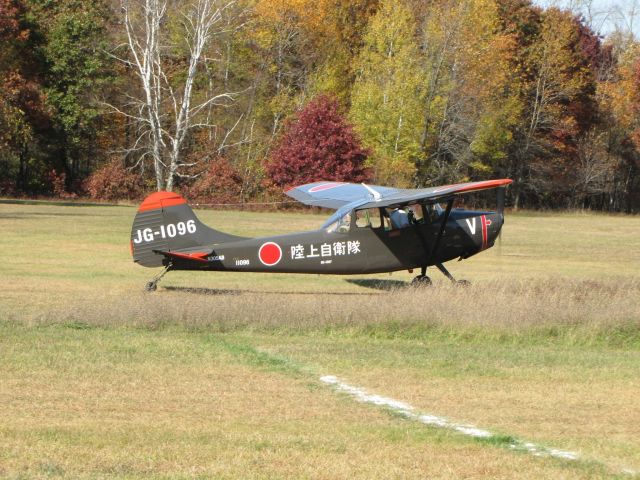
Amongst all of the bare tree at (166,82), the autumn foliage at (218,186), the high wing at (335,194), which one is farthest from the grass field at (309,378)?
the autumn foliage at (218,186)

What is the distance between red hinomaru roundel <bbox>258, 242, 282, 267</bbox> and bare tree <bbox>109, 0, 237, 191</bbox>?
31.4 metres

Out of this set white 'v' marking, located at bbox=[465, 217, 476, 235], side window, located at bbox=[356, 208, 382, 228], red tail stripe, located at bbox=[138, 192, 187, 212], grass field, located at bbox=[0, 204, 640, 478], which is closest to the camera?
grass field, located at bbox=[0, 204, 640, 478]

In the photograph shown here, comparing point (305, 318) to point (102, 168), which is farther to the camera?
point (102, 168)

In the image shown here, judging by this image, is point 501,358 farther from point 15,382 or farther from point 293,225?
point 293,225

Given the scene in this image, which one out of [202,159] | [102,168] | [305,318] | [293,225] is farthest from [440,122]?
[305,318]

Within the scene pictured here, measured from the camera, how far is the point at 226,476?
6871 mm

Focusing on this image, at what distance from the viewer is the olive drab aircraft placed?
18.4 m

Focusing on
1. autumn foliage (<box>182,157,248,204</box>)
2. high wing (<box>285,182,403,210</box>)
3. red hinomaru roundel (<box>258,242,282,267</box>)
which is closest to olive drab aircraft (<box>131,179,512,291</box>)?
red hinomaru roundel (<box>258,242,282,267</box>)

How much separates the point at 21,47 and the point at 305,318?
44045mm

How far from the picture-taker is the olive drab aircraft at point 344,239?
18.4m

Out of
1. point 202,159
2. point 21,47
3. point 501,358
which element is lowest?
point 501,358

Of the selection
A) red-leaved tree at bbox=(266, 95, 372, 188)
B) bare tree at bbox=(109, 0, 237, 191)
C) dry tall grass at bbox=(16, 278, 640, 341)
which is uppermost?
bare tree at bbox=(109, 0, 237, 191)

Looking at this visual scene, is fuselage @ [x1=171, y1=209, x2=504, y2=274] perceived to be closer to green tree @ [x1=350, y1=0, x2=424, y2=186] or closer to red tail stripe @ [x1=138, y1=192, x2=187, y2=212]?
red tail stripe @ [x1=138, y1=192, x2=187, y2=212]

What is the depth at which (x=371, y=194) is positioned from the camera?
20547 mm
